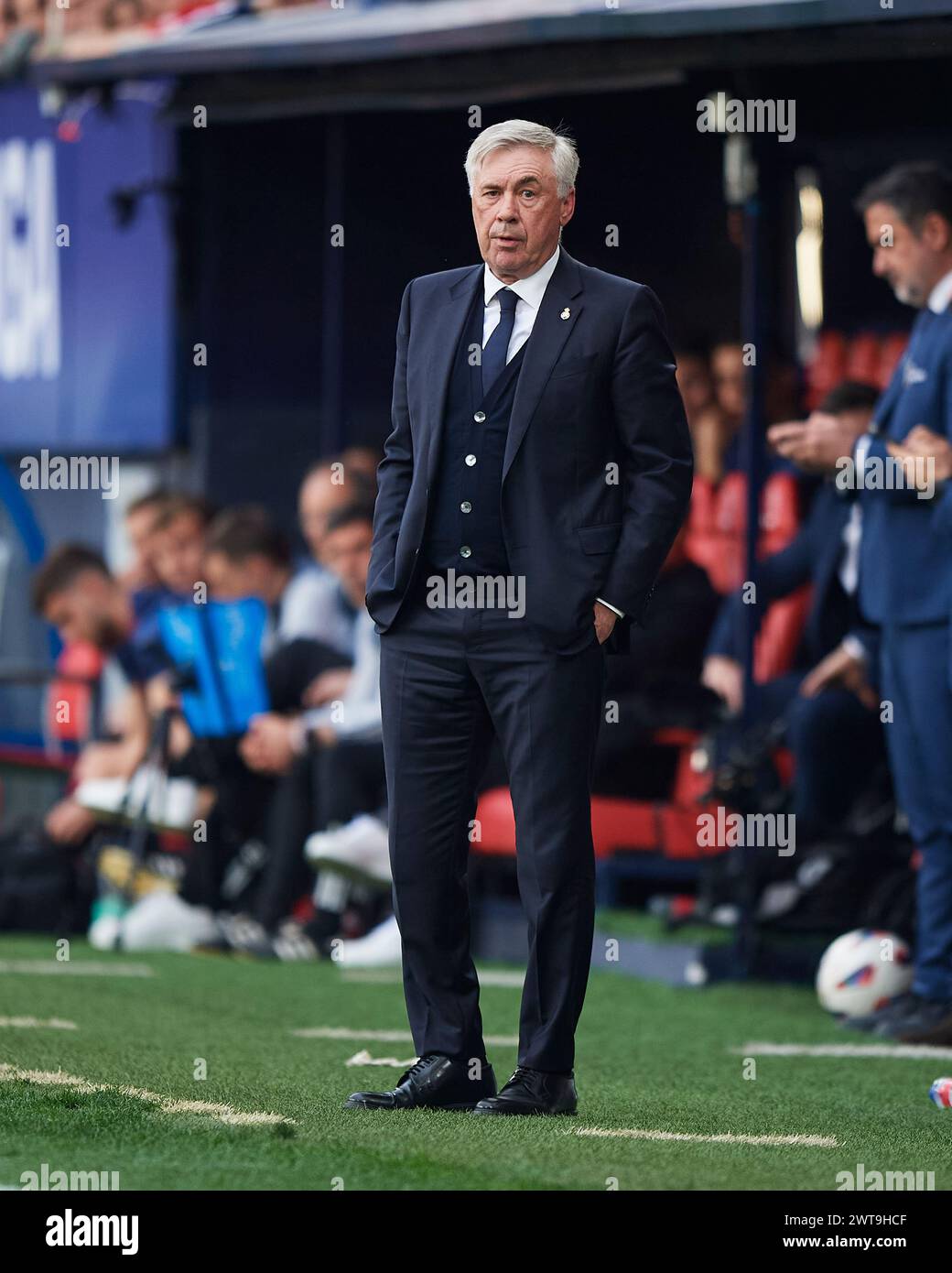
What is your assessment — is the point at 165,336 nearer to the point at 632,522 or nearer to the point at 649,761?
the point at 649,761

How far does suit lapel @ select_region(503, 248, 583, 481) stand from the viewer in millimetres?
5359

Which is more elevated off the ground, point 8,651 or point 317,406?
point 317,406

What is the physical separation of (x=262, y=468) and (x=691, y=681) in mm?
4615

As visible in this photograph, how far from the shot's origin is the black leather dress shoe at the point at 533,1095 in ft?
17.4

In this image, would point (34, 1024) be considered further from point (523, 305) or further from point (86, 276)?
point (86, 276)

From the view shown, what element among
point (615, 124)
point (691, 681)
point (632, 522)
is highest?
point (615, 124)

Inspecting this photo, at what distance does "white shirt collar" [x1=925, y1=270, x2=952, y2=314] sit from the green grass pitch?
2.22m

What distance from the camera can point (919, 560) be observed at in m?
7.61

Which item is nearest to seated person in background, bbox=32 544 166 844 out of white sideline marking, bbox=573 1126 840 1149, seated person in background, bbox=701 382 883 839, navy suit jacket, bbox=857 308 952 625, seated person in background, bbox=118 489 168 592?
seated person in background, bbox=118 489 168 592

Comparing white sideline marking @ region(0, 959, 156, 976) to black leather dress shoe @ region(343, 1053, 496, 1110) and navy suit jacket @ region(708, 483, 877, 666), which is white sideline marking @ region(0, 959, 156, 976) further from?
black leather dress shoe @ region(343, 1053, 496, 1110)

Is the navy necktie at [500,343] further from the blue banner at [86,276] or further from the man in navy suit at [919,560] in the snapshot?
the blue banner at [86,276]

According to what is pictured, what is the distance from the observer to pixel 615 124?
34.1 feet

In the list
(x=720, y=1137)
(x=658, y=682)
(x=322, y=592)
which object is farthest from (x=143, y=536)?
(x=720, y=1137)
